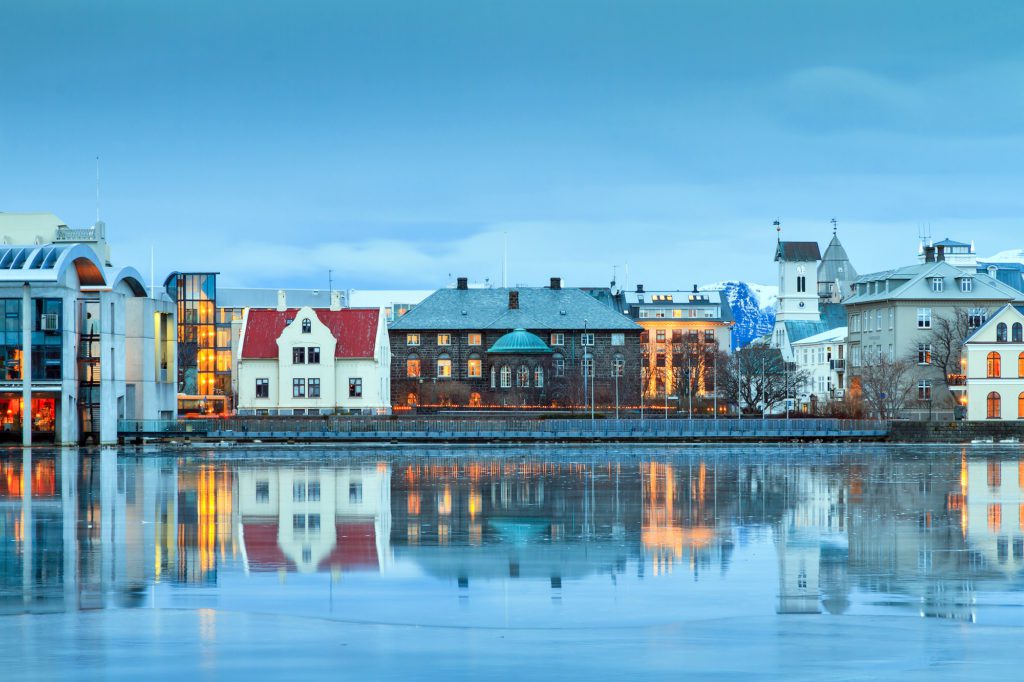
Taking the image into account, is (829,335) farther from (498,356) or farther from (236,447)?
(236,447)

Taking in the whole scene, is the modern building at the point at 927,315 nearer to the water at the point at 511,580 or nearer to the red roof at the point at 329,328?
the red roof at the point at 329,328

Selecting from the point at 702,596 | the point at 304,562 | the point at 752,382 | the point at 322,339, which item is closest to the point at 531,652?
the point at 702,596

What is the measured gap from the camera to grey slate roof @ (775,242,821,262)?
551ft

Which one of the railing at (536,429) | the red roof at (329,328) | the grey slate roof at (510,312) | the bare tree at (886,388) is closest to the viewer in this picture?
the railing at (536,429)

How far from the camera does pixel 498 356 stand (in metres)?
122

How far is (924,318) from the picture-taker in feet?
335

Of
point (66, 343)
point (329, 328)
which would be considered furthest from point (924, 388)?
point (66, 343)

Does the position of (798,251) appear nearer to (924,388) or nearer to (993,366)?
(924,388)

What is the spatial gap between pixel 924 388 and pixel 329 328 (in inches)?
1645

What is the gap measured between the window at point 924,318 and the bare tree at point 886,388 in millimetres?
4997

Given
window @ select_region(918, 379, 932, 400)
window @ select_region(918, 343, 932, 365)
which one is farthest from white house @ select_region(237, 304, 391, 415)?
window @ select_region(918, 343, 932, 365)

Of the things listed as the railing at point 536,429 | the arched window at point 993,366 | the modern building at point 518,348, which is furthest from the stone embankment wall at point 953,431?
the modern building at point 518,348

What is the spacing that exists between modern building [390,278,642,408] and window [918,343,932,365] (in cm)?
2619

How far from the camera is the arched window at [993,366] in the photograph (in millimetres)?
83188
